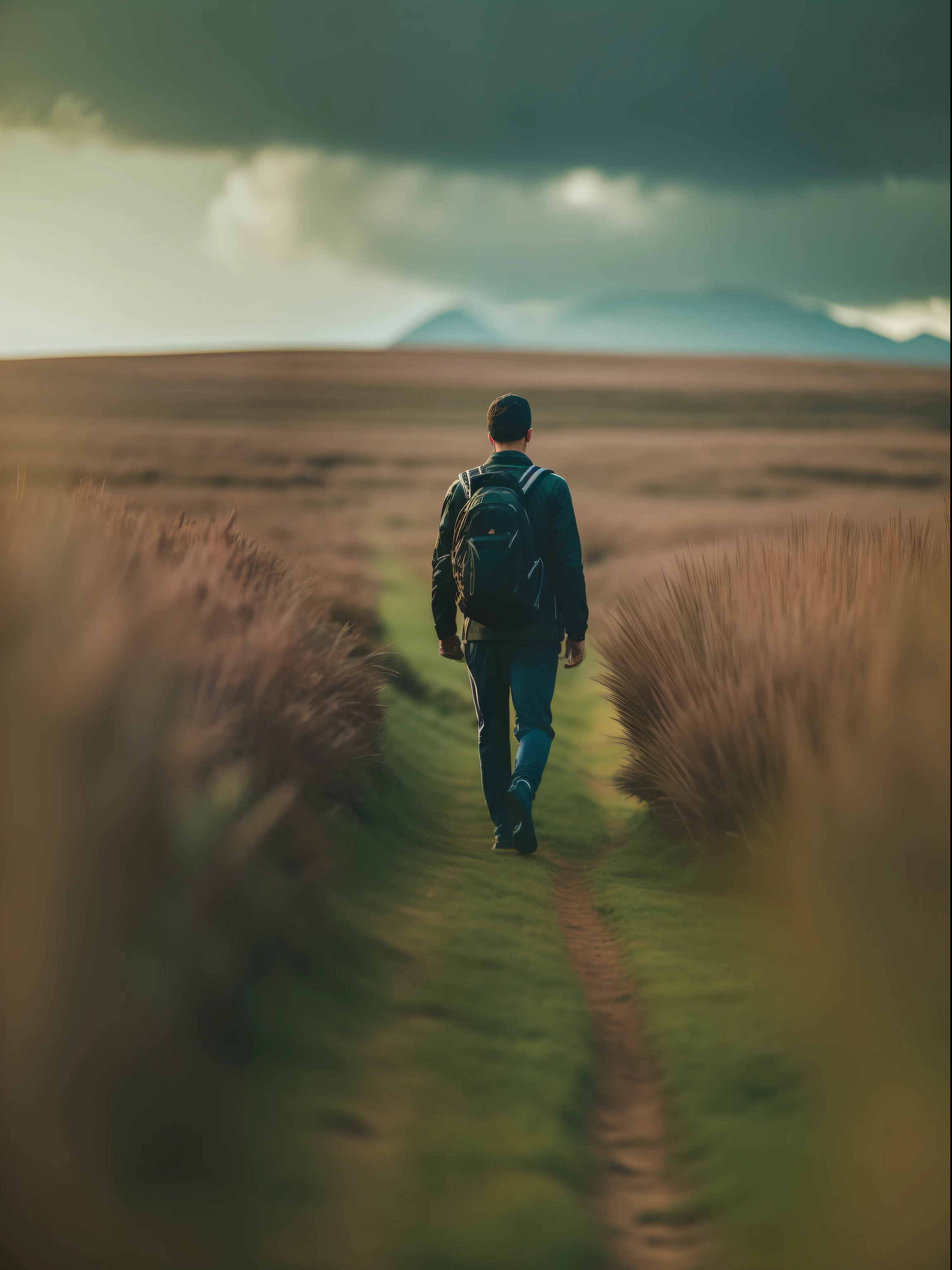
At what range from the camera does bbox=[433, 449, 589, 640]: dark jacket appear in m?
5.23

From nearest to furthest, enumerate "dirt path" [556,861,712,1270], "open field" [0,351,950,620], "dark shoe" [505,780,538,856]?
1. "dirt path" [556,861,712,1270]
2. "dark shoe" [505,780,538,856]
3. "open field" [0,351,950,620]

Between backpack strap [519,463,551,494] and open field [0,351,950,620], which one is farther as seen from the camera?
open field [0,351,950,620]

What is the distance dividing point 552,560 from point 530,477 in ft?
1.30

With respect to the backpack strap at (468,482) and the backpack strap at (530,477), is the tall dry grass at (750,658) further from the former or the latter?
the backpack strap at (468,482)

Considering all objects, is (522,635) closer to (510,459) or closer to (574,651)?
(574,651)

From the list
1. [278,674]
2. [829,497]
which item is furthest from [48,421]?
→ [278,674]

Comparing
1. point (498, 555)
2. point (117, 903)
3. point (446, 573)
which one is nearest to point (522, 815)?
point (498, 555)

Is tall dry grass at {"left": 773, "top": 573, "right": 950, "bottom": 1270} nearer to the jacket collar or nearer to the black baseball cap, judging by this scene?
the jacket collar

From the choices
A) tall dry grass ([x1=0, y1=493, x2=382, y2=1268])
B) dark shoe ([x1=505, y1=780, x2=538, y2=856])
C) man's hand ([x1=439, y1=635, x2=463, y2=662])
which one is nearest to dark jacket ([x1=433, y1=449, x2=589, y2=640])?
man's hand ([x1=439, y1=635, x2=463, y2=662])

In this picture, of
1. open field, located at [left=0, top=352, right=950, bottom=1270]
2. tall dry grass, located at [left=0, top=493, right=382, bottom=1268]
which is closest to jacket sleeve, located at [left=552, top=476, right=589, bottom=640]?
open field, located at [left=0, top=352, right=950, bottom=1270]

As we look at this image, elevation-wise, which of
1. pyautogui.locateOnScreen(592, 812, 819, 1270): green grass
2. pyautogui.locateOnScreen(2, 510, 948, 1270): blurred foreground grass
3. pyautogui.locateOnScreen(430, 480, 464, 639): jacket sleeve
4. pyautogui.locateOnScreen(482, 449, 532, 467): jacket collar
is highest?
pyautogui.locateOnScreen(482, 449, 532, 467): jacket collar

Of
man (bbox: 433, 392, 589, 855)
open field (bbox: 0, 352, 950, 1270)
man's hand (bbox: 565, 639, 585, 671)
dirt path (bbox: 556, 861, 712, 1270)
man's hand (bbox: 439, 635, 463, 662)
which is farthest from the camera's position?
man's hand (bbox: 439, 635, 463, 662)

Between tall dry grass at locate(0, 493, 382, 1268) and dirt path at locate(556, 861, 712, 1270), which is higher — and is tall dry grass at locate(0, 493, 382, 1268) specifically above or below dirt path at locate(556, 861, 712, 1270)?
above

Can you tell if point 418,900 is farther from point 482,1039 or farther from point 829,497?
point 829,497
